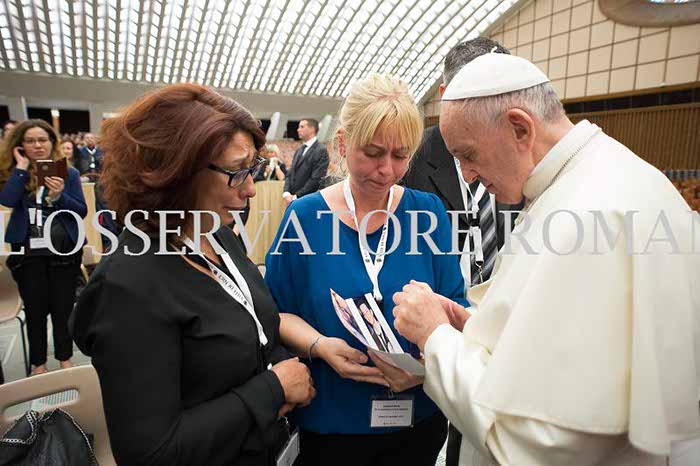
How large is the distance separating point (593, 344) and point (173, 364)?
93cm

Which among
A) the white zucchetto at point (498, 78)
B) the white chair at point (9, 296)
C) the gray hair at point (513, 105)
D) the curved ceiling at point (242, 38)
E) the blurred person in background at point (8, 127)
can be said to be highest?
the curved ceiling at point (242, 38)

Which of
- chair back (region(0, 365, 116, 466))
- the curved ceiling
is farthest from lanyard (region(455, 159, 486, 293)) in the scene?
the curved ceiling

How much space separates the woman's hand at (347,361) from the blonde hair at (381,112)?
2.30 feet

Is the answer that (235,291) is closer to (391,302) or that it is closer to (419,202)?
(391,302)

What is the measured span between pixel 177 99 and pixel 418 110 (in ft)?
2.83

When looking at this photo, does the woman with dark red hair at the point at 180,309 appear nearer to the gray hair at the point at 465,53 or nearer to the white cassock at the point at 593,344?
the white cassock at the point at 593,344

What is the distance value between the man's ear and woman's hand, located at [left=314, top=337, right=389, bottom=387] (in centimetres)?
80

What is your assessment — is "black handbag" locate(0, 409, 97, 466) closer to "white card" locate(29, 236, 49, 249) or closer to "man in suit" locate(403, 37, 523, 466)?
"man in suit" locate(403, 37, 523, 466)

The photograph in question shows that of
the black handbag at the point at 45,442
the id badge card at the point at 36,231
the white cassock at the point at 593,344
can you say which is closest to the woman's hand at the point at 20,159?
the id badge card at the point at 36,231

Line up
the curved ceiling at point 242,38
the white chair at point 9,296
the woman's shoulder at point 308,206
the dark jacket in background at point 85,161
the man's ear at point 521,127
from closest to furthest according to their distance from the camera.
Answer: the man's ear at point 521,127 → the woman's shoulder at point 308,206 → the white chair at point 9,296 → the dark jacket in background at point 85,161 → the curved ceiling at point 242,38

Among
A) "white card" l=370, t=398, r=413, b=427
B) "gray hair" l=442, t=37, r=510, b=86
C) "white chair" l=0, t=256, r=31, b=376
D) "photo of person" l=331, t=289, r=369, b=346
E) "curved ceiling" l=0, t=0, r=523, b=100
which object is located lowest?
"white chair" l=0, t=256, r=31, b=376

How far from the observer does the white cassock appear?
85 centimetres

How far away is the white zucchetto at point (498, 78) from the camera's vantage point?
1.11 metres

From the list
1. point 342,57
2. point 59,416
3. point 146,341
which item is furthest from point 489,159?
point 342,57
